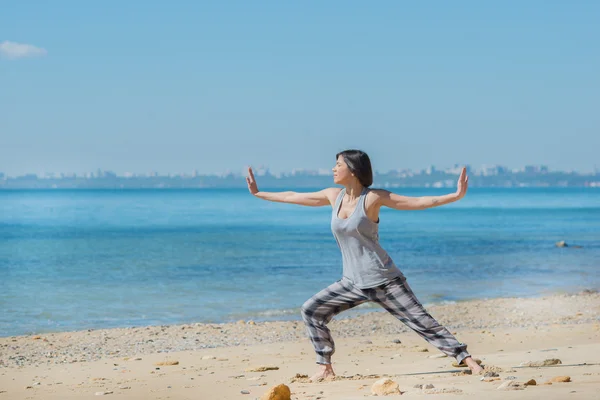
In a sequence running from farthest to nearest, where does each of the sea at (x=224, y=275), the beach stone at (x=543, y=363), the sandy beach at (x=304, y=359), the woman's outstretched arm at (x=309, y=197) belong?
the sea at (x=224, y=275), the beach stone at (x=543, y=363), the woman's outstretched arm at (x=309, y=197), the sandy beach at (x=304, y=359)

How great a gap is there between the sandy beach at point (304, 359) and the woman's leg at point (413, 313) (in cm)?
25

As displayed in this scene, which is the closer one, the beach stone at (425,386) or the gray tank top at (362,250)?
the beach stone at (425,386)

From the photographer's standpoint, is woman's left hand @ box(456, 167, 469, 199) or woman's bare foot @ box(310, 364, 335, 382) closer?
woman's left hand @ box(456, 167, 469, 199)

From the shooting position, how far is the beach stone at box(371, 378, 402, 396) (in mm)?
6906

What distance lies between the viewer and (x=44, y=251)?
4038cm

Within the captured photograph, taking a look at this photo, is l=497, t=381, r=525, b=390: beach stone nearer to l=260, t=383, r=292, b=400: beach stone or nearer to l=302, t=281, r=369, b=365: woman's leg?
l=302, t=281, r=369, b=365: woman's leg

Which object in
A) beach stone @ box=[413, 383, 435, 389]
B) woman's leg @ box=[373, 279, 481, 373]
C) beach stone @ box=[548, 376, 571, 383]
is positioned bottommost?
beach stone @ box=[413, 383, 435, 389]

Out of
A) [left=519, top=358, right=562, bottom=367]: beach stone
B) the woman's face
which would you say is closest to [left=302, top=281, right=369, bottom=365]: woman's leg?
the woman's face

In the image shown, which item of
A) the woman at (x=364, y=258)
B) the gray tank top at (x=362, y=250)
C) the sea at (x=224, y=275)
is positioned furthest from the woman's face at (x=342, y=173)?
the sea at (x=224, y=275)

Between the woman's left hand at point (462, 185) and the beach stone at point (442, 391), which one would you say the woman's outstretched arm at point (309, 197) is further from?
the beach stone at point (442, 391)

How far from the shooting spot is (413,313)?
770cm

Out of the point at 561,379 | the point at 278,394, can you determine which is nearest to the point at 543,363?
the point at 561,379

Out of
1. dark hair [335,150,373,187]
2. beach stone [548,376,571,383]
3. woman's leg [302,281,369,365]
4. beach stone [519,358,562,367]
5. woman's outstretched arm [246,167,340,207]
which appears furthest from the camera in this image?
beach stone [519,358,562,367]

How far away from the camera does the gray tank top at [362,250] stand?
752 centimetres
